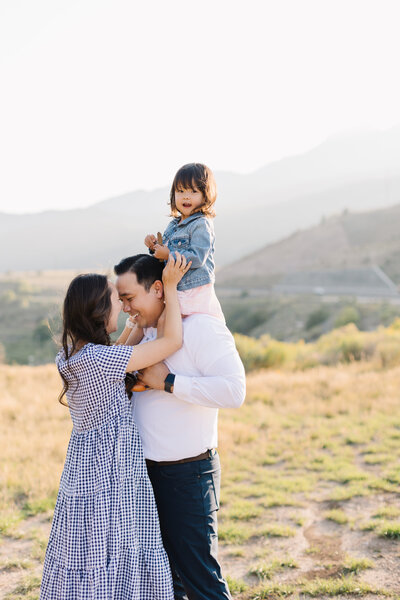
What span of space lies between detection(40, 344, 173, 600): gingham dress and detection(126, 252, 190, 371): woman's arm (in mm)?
62

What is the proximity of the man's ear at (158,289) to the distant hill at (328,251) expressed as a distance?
52.5m

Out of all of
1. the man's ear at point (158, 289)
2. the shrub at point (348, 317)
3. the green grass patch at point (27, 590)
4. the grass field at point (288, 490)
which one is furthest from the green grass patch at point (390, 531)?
the shrub at point (348, 317)

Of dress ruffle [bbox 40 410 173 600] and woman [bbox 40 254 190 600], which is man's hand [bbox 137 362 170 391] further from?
dress ruffle [bbox 40 410 173 600]

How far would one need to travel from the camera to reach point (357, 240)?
7444 centimetres

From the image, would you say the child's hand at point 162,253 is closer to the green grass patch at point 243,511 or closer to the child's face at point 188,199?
the child's face at point 188,199

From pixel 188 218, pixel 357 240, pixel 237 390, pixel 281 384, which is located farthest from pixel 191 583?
pixel 357 240

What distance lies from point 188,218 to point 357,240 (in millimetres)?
74775

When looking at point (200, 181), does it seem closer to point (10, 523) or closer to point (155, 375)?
point (155, 375)

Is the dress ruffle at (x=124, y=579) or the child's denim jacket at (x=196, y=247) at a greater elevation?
the child's denim jacket at (x=196, y=247)

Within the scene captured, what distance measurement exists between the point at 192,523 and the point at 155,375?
28.3 inches

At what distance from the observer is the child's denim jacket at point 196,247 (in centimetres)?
279

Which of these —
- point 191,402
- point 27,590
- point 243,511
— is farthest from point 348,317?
point 191,402

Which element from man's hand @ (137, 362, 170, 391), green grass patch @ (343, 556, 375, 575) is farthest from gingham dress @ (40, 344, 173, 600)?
green grass patch @ (343, 556, 375, 575)

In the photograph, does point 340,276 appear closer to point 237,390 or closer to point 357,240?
point 357,240
